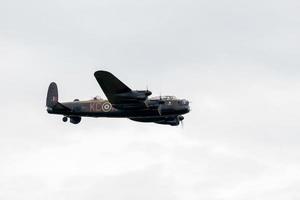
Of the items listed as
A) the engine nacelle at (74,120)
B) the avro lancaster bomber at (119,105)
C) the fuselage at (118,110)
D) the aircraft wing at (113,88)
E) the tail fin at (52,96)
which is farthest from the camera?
the engine nacelle at (74,120)

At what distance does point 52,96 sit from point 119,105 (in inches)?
267

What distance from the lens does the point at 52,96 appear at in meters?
73.9

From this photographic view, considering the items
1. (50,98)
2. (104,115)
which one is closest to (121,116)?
(104,115)

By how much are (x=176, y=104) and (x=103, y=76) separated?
7098mm

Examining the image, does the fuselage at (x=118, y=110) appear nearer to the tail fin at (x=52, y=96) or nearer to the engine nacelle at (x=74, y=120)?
the tail fin at (x=52, y=96)

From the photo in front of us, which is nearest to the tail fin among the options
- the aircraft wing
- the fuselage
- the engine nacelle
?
the fuselage

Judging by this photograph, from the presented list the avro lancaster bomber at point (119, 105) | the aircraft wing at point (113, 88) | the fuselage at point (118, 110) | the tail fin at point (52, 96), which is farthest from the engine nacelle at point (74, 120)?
the aircraft wing at point (113, 88)

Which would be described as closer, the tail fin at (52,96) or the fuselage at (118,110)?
the fuselage at (118,110)

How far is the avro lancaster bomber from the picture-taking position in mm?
69375

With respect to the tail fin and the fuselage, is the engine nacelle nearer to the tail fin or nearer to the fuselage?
the fuselage

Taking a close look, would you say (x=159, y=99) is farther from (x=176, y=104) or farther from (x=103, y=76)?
(x=103, y=76)

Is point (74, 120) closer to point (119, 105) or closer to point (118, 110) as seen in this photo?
point (118, 110)

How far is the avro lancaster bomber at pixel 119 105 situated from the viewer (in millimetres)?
69375

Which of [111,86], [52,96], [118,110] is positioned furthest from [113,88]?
[52,96]
